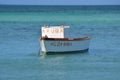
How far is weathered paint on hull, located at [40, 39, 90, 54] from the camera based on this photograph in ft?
117

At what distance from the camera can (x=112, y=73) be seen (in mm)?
29766

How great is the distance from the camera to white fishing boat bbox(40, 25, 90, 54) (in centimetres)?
3553

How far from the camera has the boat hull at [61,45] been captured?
35497mm

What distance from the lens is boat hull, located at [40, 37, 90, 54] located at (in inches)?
1398

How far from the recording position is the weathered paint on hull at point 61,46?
35531 mm

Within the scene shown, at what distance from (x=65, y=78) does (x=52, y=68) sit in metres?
3.09

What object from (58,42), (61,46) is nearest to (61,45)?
(61,46)

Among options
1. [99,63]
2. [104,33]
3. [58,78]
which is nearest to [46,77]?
[58,78]

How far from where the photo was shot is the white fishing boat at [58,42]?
3553 cm

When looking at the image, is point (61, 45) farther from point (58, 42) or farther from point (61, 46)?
point (58, 42)

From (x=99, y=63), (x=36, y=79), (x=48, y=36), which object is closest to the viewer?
(x=36, y=79)

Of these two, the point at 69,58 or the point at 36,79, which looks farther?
the point at 69,58

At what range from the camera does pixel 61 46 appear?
3591cm

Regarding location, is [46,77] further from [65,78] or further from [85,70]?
[85,70]
